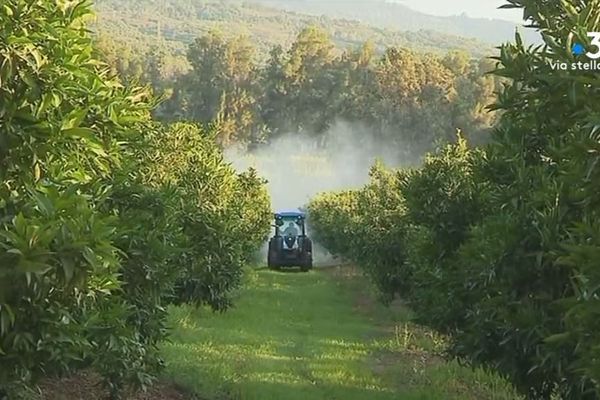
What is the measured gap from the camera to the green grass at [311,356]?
1184 cm

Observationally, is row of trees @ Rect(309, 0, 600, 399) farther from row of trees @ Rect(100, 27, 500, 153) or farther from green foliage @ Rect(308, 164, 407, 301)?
row of trees @ Rect(100, 27, 500, 153)

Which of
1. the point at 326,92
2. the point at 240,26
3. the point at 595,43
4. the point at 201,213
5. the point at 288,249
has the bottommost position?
the point at 288,249

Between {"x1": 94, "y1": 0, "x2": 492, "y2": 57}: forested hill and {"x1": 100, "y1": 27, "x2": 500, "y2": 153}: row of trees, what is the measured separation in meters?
37.7

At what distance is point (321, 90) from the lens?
248 feet

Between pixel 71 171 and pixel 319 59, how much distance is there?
75212 millimetres

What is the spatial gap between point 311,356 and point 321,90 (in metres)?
61.4

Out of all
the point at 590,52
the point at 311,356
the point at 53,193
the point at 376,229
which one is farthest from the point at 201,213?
the point at 53,193

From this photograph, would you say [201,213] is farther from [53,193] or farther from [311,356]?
[53,193]

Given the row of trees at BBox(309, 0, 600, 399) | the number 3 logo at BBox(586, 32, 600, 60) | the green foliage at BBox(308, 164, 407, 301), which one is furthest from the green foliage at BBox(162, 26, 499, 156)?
the number 3 logo at BBox(586, 32, 600, 60)

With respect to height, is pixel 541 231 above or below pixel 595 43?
below

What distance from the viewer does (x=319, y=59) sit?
7869 centimetres

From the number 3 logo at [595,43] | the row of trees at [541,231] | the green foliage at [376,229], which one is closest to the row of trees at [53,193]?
the row of trees at [541,231]

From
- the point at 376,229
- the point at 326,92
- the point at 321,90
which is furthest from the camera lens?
the point at 321,90

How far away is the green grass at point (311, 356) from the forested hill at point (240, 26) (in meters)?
91.7
